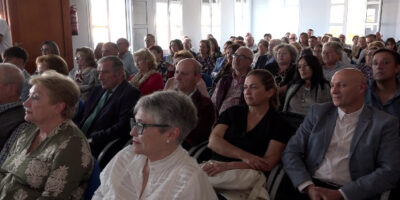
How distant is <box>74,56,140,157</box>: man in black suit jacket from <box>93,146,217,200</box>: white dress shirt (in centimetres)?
114

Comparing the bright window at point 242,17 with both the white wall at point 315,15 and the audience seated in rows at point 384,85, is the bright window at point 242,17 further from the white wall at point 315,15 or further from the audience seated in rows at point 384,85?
the audience seated in rows at point 384,85

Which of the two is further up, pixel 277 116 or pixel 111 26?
pixel 111 26

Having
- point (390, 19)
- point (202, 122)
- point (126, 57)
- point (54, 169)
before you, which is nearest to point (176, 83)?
point (202, 122)

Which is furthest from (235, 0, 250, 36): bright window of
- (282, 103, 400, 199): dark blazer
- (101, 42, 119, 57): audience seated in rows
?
(282, 103, 400, 199): dark blazer

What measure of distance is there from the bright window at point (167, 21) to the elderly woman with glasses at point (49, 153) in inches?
293

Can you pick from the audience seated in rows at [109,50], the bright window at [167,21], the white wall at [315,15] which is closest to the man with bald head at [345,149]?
the audience seated in rows at [109,50]

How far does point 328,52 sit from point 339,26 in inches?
381

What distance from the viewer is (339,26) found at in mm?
12891

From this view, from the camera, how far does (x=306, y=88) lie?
3.08 m

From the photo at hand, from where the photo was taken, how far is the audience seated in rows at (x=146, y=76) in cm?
388

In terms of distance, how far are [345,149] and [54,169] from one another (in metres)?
1.53

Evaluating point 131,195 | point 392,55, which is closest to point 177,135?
point 131,195

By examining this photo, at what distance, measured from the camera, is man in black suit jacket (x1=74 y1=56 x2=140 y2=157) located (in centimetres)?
269

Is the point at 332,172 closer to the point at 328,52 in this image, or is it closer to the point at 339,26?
the point at 328,52
